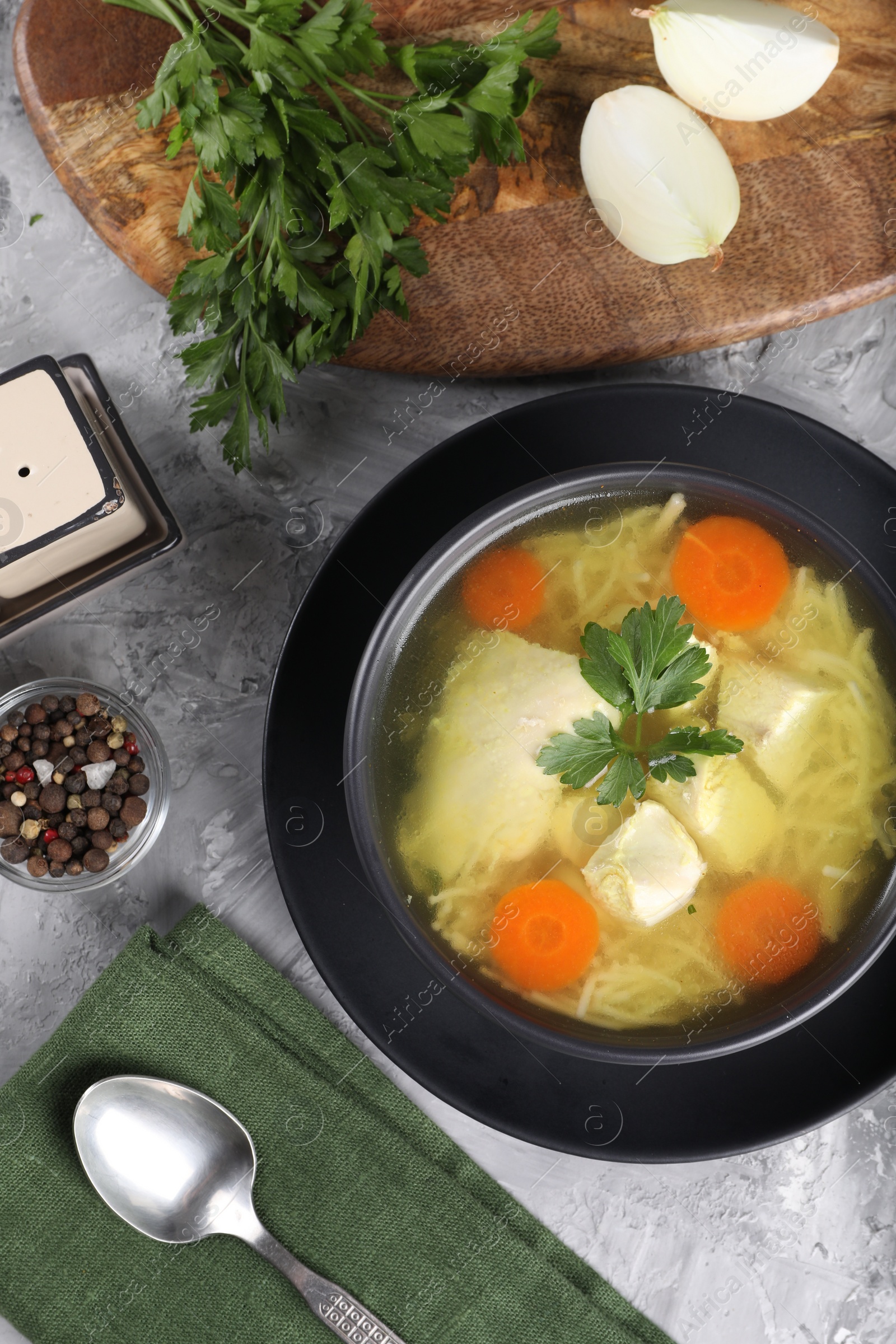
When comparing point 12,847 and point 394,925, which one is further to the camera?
point 12,847

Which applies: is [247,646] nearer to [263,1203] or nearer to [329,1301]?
[263,1203]

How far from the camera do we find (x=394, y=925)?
1.40 m

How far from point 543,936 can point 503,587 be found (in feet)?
1.41

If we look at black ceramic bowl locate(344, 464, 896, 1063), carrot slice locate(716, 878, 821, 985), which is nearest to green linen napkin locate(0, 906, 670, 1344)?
black ceramic bowl locate(344, 464, 896, 1063)

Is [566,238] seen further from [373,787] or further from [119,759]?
[119,759]

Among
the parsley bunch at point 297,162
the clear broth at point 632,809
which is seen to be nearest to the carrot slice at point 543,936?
the clear broth at point 632,809

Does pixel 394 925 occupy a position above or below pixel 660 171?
below

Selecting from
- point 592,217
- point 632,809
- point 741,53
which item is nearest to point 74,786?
point 632,809

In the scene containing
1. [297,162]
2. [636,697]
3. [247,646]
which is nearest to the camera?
[636,697]

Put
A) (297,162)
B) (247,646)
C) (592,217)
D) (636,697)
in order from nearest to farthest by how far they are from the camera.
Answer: (636,697) → (297,162) → (592,217) → (247,646)

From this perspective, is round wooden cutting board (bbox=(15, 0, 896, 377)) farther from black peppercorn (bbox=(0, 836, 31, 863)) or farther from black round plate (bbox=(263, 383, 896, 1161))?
black peppercorn (bbox=(0, 836, 31, 863))

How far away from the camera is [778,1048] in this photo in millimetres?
1398

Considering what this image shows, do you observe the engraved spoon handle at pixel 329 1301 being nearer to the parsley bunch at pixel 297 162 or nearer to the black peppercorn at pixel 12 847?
the black peppercorn at pixel 12 847

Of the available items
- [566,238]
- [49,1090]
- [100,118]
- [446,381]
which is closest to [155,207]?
[100,118]
